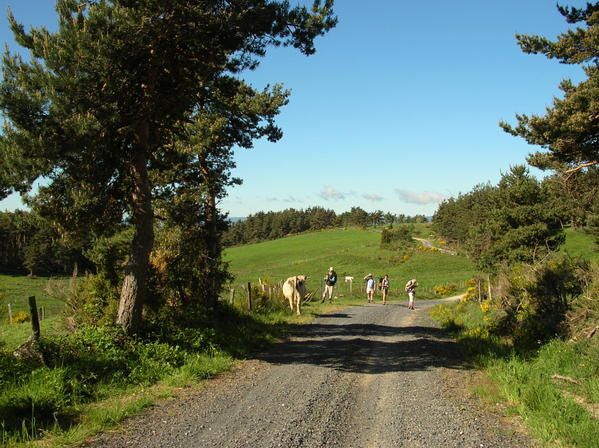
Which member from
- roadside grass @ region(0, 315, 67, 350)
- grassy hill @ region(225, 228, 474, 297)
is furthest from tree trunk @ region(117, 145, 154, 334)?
grassy hill @ region(225, 228, 474, 297)

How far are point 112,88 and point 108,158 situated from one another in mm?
1746

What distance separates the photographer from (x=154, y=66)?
960 centimetres

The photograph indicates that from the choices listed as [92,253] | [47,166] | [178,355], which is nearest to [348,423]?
[178,355]

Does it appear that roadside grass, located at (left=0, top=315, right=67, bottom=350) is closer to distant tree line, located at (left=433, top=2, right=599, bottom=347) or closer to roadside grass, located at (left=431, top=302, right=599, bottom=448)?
roadside grass, located at (left=431, top=302, right=599, bottom=448)

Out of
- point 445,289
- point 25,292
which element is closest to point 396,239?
point 445,289

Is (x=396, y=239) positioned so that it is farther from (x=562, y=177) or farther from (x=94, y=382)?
(x=94, y=382)

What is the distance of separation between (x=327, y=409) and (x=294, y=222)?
156854 millimetres

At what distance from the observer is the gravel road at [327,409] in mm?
6008

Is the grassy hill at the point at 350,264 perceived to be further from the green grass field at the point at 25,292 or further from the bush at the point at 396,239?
the green grass field at the point at 25,292

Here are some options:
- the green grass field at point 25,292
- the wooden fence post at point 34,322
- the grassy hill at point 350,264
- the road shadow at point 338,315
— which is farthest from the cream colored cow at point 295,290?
the green grass field at point 25,292

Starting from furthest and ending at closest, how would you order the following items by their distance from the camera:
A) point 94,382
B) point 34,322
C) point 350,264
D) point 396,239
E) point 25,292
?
point 396,239 → point 350,264 → point 25,292 → point 34,322 → point 94,382

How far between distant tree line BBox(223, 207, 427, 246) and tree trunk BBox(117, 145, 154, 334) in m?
130

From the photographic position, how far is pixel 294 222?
164 metres

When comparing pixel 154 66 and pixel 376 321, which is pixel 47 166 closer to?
pixel 154 66
